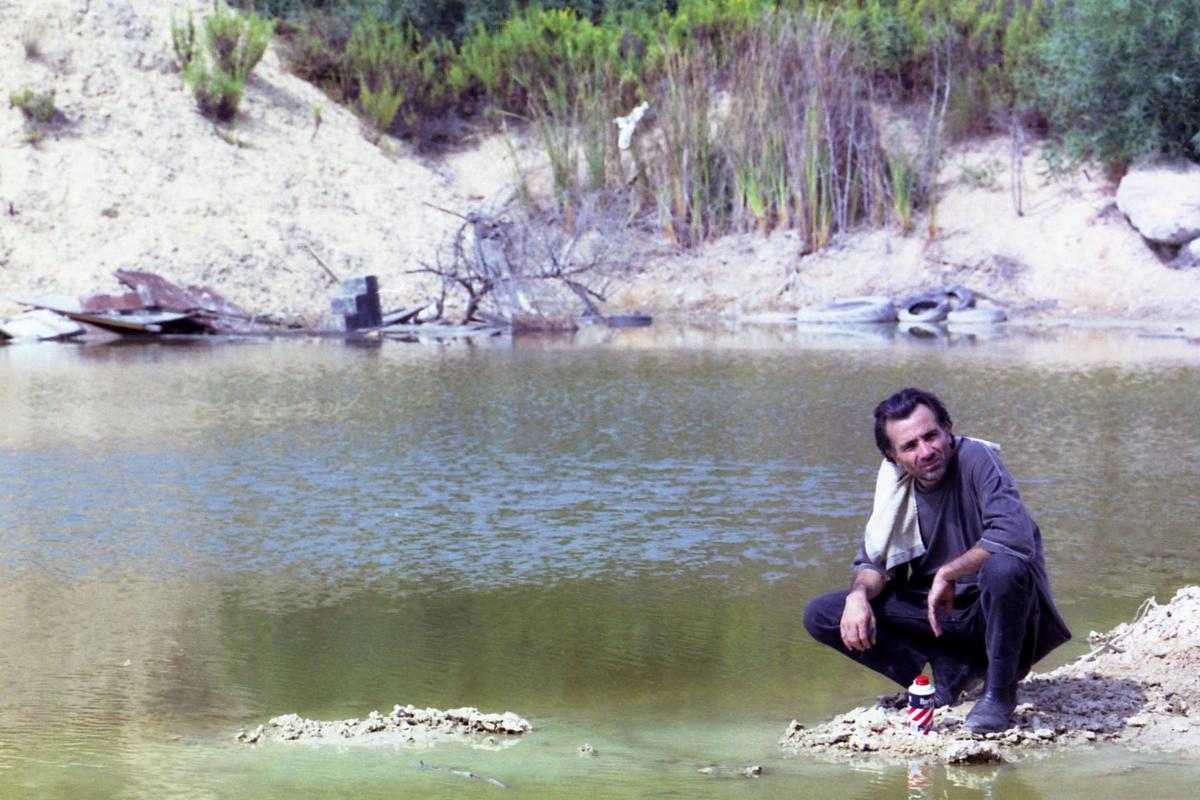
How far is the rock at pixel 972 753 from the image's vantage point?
359 cm

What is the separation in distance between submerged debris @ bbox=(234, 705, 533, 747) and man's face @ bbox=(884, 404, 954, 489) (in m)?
1.17

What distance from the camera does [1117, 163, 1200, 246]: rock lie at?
58.7 ft

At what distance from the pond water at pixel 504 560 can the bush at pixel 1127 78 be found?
7074mm

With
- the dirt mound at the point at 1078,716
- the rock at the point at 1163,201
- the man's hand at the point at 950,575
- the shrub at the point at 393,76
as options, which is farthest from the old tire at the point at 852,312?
the man's hand at the point at 950,575

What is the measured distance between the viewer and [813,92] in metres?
19.5

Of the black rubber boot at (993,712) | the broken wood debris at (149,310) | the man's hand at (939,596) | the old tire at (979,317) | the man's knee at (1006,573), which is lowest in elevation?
the old tire at (979,317)

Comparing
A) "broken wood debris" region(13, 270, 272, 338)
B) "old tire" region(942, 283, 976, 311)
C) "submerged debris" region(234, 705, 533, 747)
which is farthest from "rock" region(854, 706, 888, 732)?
"old tire" region(942, 283, 976, 311)

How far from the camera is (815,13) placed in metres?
21.0

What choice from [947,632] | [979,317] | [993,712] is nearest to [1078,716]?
[993,712]

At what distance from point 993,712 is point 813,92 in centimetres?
1653

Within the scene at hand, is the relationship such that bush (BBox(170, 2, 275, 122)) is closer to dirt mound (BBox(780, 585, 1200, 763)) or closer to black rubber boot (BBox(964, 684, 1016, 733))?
dirt mound (BBox(780, 585, 1200, 763))

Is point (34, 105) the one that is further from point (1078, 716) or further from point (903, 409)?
point (1078, 716)

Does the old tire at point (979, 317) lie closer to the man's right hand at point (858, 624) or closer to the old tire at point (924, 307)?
the old tire at point (924, 307)

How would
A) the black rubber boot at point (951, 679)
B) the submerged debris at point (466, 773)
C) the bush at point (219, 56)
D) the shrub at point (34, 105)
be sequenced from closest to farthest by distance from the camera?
1. the submerged debris at point (466, 773)
2. the black rubber boot at point (951, 679)
3. the shrub at point (34, 105)
4. the bush at point (219, 56)
